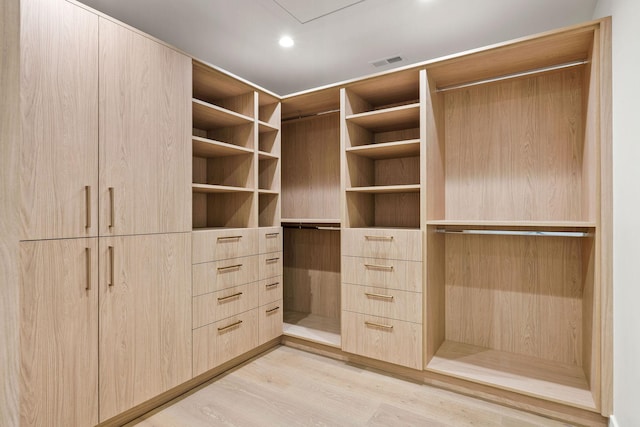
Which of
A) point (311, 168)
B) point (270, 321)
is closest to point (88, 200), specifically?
point (270, 321)

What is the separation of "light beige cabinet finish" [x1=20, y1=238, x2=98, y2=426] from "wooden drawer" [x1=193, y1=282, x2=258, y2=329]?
0.62 meters

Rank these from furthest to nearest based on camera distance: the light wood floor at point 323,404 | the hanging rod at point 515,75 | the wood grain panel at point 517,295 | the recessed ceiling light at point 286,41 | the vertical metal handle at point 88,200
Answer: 1. the recessed ceiling light at point 286,41
2. the wood grain panel at point 517,295
3. the hanging rod at point 515,75
4. the light wood floor at point 323,404
5. the vertical metal handle at point 88,200

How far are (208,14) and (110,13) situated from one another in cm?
63

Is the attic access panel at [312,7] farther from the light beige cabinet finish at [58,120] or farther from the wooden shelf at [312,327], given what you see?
the wooden shelf at [312,327]

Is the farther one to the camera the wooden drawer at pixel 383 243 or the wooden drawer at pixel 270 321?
the wooden drawer at pixel 270 321

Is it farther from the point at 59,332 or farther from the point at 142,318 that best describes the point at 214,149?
the point at 59,332

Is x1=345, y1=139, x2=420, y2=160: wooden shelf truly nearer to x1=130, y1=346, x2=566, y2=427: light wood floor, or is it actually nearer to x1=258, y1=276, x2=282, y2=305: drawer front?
x1=258, y1=276, x2=282, y2=305: drawer front

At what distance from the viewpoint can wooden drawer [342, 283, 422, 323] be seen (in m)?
2.26

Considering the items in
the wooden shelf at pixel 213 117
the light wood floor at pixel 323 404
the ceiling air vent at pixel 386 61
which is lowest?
the light wood floor at pixel 323 404

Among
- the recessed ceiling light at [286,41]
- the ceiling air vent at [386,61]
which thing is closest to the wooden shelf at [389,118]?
the ceiling air vent at [386,61]

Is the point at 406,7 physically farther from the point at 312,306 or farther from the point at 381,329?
the point at 312,306

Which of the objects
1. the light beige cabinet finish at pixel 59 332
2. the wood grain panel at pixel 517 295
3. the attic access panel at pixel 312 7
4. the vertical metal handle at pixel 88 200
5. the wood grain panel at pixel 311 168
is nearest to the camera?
the light beige cabinet finish at pixel 59 332

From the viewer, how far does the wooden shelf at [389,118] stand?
2.39 metres

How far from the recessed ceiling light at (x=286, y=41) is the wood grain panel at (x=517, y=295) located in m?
1.97
